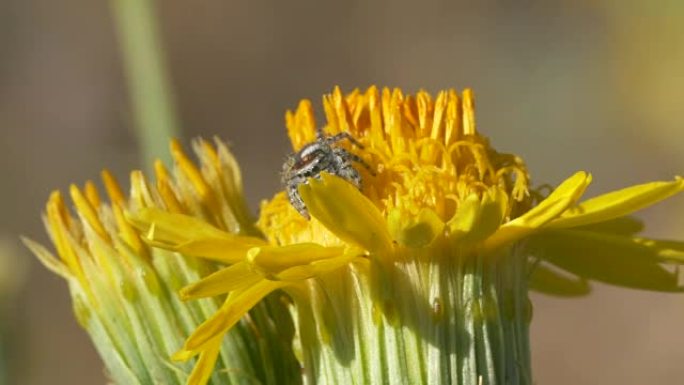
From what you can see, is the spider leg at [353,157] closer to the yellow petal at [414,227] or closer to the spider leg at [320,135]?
the spider leg at [320,135]

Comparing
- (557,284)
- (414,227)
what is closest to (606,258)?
(557,284)

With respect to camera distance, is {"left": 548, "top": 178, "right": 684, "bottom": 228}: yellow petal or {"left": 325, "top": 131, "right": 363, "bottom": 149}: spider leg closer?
{"left": 548, "top": 178, "right": 684, "bottom": 228}: yellow petal

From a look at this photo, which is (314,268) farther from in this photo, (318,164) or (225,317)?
(318,164)


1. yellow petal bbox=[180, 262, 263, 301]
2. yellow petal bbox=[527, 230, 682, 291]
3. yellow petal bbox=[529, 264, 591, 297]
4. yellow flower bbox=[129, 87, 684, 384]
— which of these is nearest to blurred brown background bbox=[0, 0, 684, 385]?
yellow petal bbox=[529, 264, 591, 297]

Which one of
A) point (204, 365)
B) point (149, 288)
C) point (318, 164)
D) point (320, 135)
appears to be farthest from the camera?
point (149, 288)

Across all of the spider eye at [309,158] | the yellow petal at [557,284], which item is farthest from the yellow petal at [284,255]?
the yellow petal at [557,284]

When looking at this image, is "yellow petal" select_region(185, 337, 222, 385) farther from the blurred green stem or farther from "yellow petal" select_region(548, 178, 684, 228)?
the blurred green stem

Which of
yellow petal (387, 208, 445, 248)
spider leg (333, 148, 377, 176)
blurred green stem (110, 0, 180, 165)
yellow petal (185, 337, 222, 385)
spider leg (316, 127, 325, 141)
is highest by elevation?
blurred green stem (110, 0, 180, 165)
